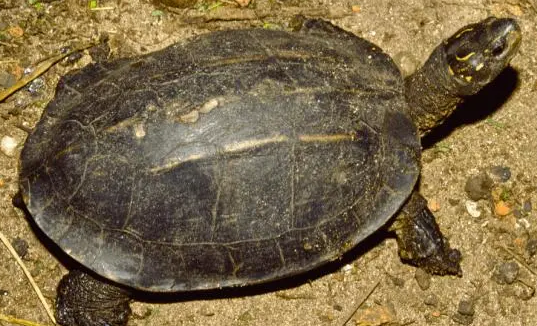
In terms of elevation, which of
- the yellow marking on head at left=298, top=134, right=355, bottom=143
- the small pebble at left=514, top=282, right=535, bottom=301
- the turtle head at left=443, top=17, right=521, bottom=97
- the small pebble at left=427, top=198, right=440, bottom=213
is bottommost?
the small pebble at left=514, top=282, right=535, bottom=301

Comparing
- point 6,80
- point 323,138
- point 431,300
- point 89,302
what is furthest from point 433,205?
point 6,80

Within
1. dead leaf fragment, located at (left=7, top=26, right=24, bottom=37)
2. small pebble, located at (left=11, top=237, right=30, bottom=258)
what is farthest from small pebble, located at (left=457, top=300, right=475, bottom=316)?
dead leaf fragment, located at (left=7, top=26, right=24, bottom=37)

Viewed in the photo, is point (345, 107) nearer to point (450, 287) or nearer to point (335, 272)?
point (335, 272)

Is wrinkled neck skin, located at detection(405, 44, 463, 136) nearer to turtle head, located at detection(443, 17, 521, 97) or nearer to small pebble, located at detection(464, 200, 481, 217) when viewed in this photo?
turtle head, located at detection(443, 17, 521, 97)

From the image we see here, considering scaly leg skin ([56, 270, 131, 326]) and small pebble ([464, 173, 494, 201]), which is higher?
small pebble ([464, 173, 494, 201])

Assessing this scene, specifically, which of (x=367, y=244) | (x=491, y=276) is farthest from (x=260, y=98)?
(x=491, y=276)
